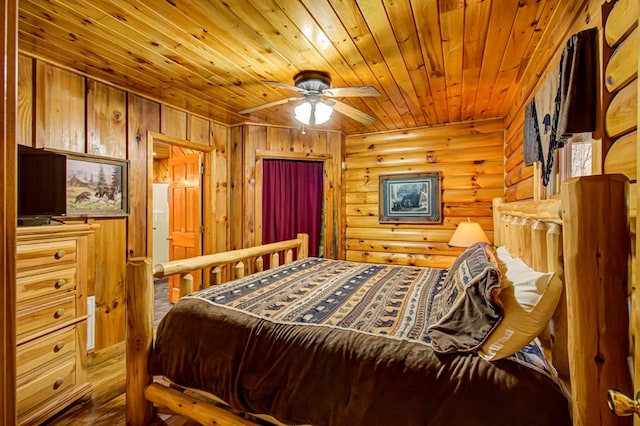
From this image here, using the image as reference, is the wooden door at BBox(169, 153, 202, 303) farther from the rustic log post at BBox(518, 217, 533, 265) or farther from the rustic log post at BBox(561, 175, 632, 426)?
the rustic log post at BBox(561, 175, 632, 426)

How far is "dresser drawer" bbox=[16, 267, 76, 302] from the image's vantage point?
5.51 ft

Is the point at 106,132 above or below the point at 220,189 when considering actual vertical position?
above

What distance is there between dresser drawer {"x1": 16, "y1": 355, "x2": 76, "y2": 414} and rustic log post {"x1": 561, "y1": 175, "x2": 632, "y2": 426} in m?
2.58

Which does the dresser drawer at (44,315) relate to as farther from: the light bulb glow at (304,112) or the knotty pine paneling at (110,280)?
the light bulb glow at (304,112)

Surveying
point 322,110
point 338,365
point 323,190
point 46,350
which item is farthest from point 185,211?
point 338,365

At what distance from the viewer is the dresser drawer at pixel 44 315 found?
1673 mm

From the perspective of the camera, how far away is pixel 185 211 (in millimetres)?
3992

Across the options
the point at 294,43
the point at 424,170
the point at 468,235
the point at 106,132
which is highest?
the point at 294,43

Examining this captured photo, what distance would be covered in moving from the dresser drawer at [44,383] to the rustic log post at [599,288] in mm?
2581

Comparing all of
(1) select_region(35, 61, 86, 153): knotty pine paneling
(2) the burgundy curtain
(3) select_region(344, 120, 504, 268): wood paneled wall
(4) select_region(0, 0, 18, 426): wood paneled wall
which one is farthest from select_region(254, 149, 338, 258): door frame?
(4) select_region(0, 0, 18, 426): wood paneled wall

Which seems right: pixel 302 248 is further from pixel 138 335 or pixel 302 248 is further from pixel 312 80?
pixel 138 335

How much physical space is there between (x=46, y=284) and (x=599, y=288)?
2.60m

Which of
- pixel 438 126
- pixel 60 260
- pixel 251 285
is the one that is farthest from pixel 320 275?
pixel 438 126

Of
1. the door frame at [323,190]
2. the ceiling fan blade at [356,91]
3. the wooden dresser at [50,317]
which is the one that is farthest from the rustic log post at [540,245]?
the door frame at [323,190]
